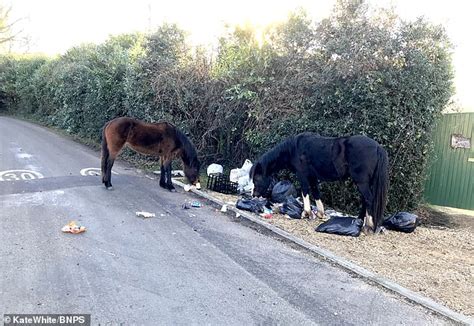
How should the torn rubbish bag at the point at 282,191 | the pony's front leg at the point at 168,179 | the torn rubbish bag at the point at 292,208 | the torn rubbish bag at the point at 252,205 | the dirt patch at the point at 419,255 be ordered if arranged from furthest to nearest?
the pony's front leg at the point at 168,179
the torn rubbish bag at the point at 282,191
the torn rubbish bag at the point at 252,205
the torn rubbish bag at the point at 292,208
the dirt patch at the point at 419,255

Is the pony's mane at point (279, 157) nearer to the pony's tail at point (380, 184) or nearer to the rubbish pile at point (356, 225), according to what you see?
the rubbish pile at point (356, 225)

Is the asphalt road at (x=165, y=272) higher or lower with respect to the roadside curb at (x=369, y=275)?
lower

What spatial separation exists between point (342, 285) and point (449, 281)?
4.51 ft

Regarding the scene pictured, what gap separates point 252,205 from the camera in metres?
7.29

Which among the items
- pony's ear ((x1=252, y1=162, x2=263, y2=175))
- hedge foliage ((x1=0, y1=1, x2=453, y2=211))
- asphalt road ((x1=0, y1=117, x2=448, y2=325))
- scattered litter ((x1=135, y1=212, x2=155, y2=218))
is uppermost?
hedge foliage ((x1=0, y1=1, x2=453, y2=211))

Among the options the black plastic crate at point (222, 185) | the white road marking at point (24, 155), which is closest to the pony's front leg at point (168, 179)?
the black plastic crate at point (222, 185)

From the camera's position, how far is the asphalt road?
352cm

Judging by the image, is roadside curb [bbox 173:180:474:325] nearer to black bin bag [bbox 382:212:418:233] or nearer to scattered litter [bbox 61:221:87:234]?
black bin bag [bbox 382:212:418:233]

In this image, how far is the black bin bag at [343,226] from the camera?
6.12 m

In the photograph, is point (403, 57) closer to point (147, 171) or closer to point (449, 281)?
point (449, 281)

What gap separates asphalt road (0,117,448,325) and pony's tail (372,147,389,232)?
1.68 metres

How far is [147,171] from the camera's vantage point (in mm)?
10633

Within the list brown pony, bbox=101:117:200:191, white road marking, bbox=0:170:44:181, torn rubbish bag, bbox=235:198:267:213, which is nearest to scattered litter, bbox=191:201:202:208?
torn rubbish bag, bbox=235:198:267:213

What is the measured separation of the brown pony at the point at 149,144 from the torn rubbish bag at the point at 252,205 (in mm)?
1682
